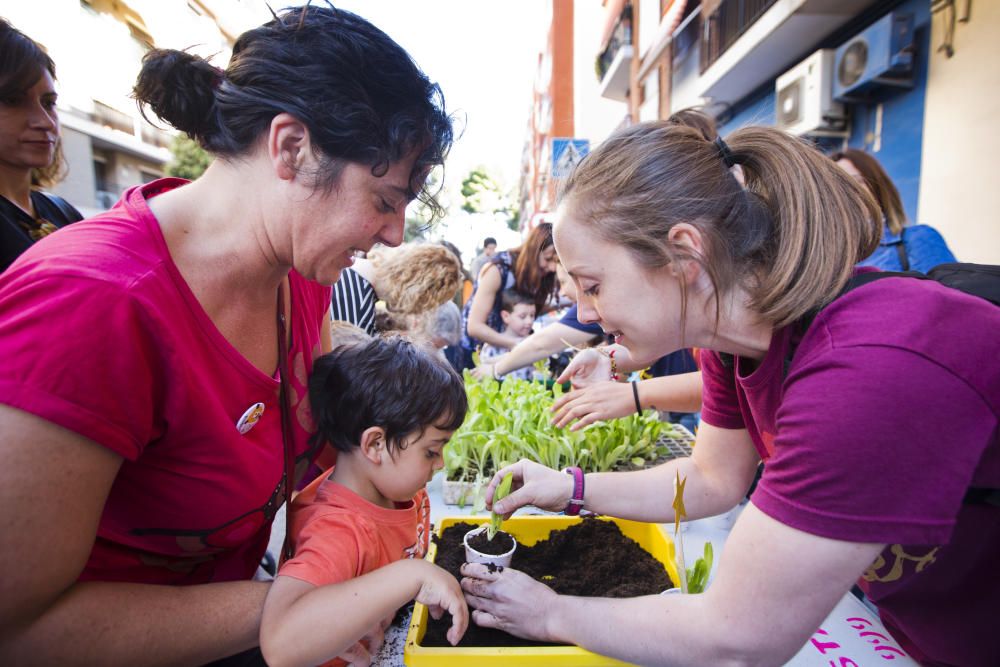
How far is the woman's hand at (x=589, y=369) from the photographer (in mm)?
2598

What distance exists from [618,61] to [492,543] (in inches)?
557

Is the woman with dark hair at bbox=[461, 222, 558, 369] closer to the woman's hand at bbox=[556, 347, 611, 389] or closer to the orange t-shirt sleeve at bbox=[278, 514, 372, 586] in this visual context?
the woman's hand at bbox=[556, 347, 611, 389]

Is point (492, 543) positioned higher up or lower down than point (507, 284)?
lower down

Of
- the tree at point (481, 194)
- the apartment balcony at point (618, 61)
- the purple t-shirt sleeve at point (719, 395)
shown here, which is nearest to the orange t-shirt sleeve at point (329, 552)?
the purple t-shirt sleeve at point (719, 395)

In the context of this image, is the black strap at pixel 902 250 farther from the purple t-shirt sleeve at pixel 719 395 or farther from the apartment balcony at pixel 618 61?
the apartment balcony at pixel 618 61

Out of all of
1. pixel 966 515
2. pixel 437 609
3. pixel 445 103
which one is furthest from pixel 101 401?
pixel 966 515

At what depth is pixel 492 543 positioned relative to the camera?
59.1 inches

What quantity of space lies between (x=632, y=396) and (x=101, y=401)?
5.73 ft

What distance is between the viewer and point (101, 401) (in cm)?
86

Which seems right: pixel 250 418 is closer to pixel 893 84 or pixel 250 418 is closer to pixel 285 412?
pixel 285 412

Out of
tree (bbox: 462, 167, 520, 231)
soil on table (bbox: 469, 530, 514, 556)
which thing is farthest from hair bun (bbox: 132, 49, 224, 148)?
tree (bbox: 462, 167, 520, 231)

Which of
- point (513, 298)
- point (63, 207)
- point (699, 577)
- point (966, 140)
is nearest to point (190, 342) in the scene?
point (699, 577)

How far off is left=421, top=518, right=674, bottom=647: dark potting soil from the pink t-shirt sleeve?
781mm

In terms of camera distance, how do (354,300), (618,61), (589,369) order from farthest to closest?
(618,61) → (354,300) → (589,369)
